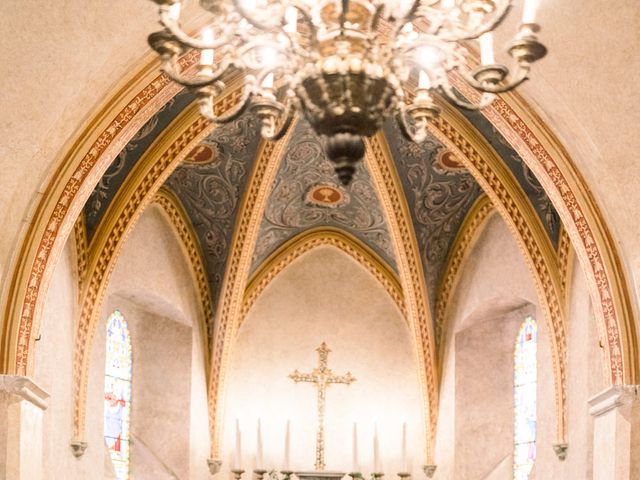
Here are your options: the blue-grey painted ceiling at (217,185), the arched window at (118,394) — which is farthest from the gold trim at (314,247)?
the arched window at (118,394)

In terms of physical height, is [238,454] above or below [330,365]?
below

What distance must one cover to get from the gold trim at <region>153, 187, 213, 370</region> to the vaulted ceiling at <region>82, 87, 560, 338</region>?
6 centimetres

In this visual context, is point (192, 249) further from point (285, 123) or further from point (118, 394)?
point (285, 123)

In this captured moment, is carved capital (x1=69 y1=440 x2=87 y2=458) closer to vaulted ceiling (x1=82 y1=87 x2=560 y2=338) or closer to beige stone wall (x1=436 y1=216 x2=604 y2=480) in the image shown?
vaulted ceiling (x1=82 y1=87 x2=560 y2=338)

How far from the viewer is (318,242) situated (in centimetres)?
1694

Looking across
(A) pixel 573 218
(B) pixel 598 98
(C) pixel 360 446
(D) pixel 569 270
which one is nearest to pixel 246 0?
(B) pixel 598 98

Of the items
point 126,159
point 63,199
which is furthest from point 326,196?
point 63,199

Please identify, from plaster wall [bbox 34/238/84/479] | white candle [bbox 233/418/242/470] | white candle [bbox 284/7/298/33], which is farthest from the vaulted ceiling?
white candle [bbox 284/7/298/33]

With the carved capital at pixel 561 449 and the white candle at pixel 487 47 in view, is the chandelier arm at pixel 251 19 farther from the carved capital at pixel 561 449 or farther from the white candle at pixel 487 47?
the carved capital at pixel 561 449

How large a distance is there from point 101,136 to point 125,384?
→ 5481 millimetres

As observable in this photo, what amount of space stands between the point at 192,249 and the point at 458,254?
3.11m

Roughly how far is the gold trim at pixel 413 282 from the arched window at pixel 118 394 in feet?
11.0

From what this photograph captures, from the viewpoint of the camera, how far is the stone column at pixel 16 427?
1029 centimetres

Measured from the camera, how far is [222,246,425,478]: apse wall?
16.7 m
